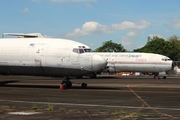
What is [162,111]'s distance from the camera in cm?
1505

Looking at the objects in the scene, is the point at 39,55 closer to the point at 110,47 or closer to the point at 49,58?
the point at 49,58

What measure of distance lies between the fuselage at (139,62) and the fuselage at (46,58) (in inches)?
1272

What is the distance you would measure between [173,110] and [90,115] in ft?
13.3

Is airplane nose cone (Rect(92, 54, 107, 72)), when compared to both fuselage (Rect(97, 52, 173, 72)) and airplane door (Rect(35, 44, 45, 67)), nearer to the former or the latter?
airplane door (Rect(35, 44, 45, 67))

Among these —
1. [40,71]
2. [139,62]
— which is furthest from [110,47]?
[40,71]

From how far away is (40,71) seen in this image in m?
31.2

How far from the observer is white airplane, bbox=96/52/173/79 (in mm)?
61219

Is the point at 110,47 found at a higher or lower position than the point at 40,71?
higher

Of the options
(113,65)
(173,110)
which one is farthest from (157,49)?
(173,110)

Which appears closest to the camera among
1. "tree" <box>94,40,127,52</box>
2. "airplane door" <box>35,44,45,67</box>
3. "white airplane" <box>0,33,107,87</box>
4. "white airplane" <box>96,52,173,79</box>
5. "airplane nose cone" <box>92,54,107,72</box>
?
"airplane nose cone" <box>92,54,107,72</box>

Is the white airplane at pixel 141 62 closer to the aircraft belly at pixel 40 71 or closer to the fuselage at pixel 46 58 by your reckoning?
the fuselage at pixel 46 58

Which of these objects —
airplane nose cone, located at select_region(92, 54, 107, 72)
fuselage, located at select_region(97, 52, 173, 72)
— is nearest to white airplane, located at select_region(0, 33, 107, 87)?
airplane nose cone, located at select_region(92, 54, 107, 72)

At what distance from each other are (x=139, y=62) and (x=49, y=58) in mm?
33883

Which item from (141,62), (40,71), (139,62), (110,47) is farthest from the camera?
(110,47)
